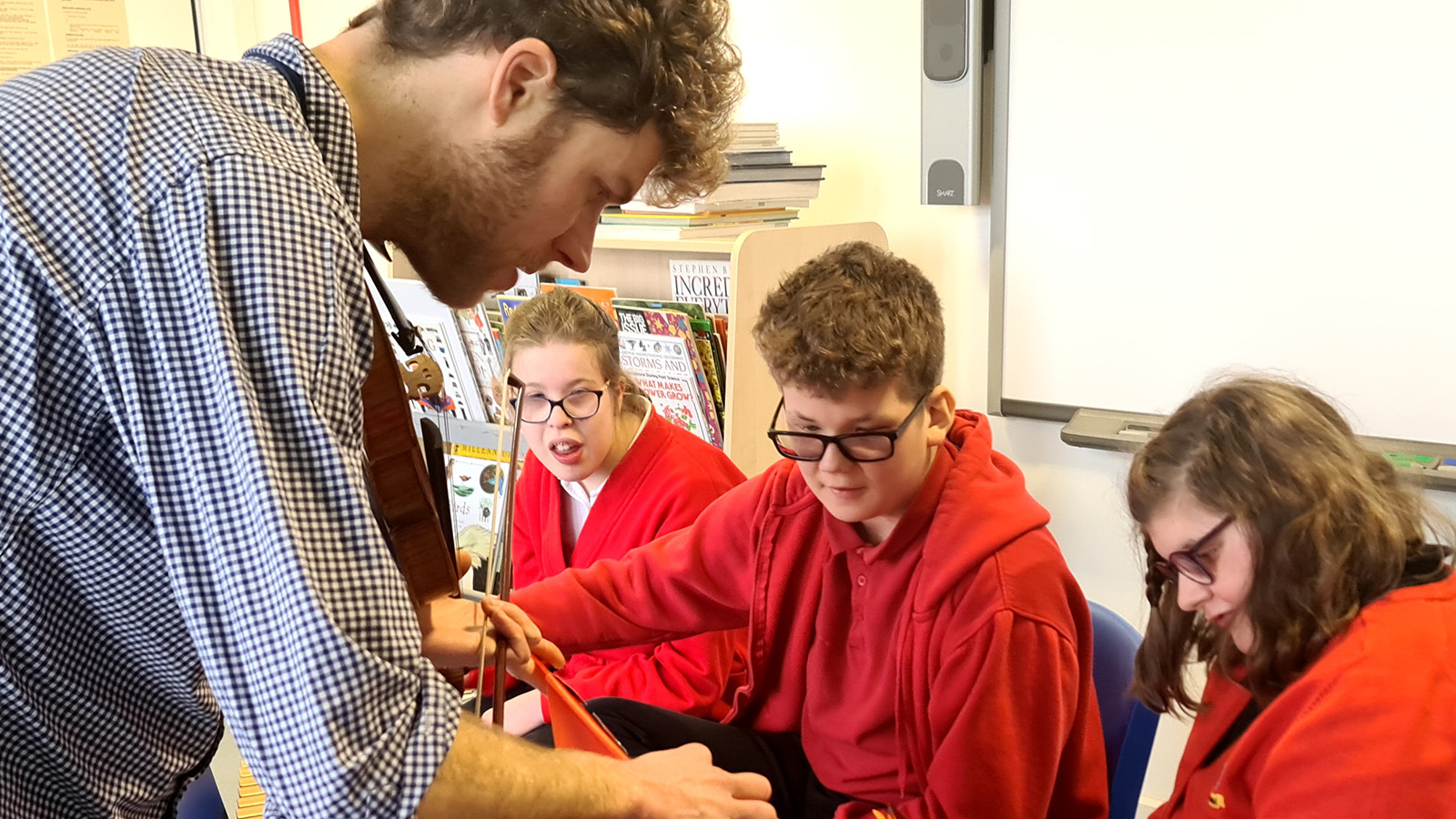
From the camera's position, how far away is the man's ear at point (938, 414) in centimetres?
141

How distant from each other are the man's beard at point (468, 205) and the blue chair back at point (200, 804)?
0.88 m

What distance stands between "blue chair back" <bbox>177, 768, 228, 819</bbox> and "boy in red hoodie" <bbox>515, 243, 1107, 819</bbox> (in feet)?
1.67

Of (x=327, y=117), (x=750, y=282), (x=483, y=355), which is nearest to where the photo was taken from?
(x=327, y=117)

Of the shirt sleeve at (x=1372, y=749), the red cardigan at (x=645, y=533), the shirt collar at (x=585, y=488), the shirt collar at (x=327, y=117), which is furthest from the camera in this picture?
the shirt collar at (x=585, y=488)

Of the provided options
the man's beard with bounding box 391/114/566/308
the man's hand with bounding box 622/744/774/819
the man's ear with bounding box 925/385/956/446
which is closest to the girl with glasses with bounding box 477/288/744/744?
the man's ear with bounding box 925/385/956/446

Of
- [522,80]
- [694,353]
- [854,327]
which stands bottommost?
[694,353]

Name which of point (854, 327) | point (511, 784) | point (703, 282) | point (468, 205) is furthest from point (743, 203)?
point (511, 784)

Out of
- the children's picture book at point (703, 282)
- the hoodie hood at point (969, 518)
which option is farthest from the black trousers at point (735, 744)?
the children's picture book at point (703, 282)

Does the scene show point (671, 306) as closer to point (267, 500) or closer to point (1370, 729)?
point (1370, 729)

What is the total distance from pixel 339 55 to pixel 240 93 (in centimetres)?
18

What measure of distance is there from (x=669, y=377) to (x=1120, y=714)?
120 cm

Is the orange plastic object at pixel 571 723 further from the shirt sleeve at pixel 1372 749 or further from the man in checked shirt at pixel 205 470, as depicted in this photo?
the shirt sleeve at pixel 1372 749

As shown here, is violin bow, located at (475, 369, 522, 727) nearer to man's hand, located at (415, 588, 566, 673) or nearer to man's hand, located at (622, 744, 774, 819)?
man's hand, located at (415, 588, 566, 673)

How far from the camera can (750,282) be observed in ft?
7.25
